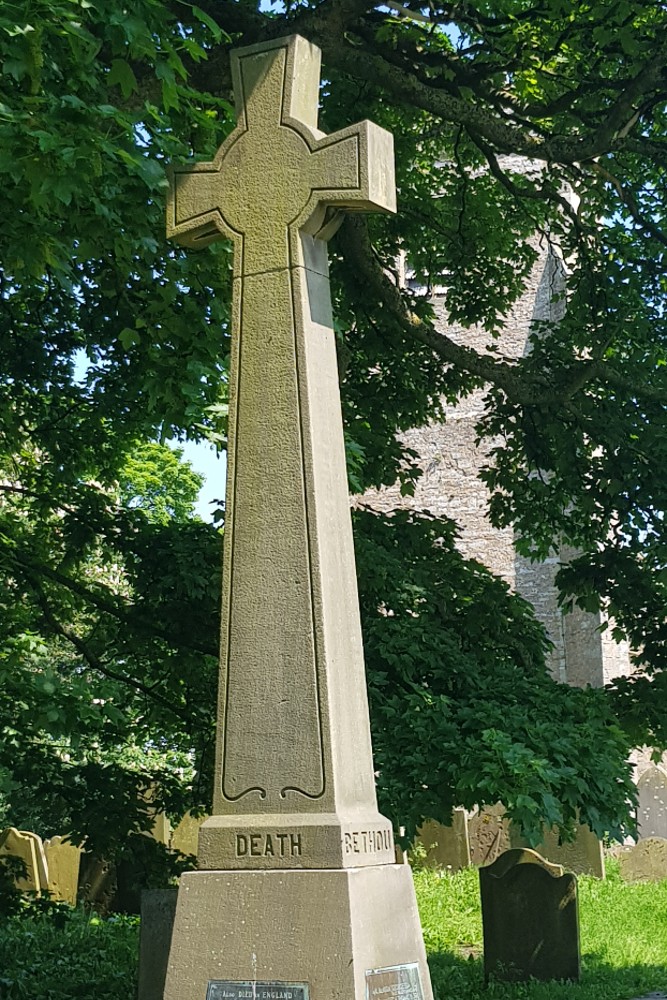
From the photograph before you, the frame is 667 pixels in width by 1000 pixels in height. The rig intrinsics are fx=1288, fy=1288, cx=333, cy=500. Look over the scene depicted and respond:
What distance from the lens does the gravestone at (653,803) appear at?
1989 centimetres

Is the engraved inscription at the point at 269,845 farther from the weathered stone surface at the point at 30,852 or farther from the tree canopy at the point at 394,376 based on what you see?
the weathered stone surface at the point at 30,852

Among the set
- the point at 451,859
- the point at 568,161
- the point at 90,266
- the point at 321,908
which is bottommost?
the point at 321,908

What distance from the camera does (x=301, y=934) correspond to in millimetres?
3898

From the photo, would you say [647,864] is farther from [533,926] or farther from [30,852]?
[30,852]

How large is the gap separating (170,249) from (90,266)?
6.59 feet

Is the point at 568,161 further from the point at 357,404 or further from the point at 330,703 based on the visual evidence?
the point at 330,703

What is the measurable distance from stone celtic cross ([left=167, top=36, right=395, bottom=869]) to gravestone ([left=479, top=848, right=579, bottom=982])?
652 cm

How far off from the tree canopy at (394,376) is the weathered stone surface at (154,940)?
1.20m

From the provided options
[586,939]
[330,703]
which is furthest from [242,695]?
[586,939]

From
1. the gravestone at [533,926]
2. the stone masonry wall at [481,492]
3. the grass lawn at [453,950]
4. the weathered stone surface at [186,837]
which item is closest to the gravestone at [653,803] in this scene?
the grass lawn at [453,950]

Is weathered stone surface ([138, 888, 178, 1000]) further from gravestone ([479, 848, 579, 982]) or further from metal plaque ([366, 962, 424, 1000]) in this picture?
metal plaque ([366, 962, 424, 1000])

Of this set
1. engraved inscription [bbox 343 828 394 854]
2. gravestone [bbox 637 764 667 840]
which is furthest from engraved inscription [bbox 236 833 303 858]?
gravestone [bbox 637 764 667 840]

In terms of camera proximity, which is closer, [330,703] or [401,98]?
[330,703]

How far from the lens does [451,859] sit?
17.6 meters
